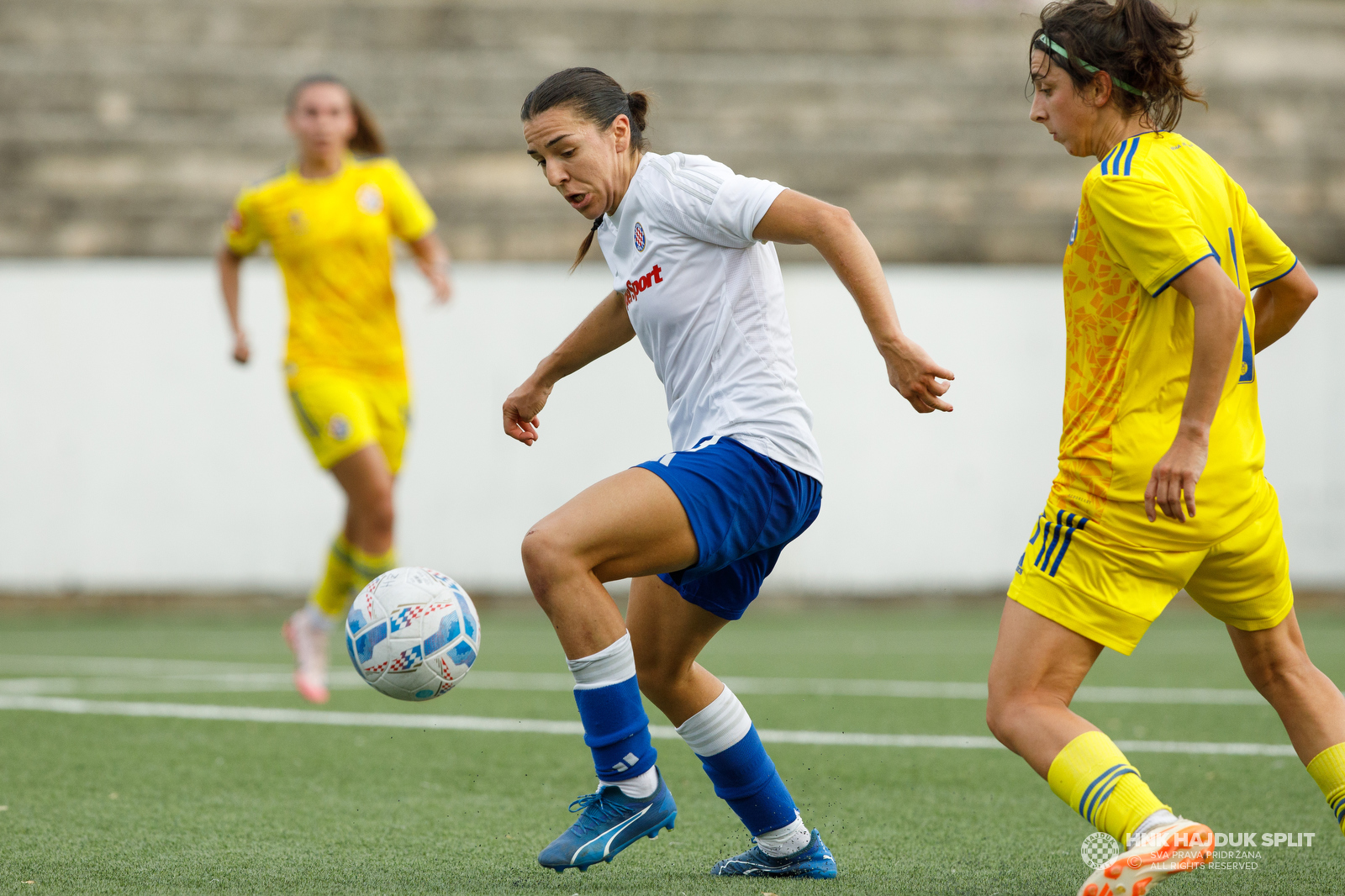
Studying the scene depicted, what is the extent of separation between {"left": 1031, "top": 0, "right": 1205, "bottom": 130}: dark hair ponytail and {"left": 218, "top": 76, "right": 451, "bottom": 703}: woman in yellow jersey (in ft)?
14.5

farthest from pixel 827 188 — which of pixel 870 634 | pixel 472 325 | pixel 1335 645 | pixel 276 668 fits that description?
pixel 276 668

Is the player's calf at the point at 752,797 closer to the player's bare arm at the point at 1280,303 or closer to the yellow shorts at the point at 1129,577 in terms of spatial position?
the yellow shorts at the point at 1129,577

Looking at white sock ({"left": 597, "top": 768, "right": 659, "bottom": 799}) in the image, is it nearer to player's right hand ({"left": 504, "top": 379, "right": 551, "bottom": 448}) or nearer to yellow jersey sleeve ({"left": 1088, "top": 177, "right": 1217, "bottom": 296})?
player's right hand ({"left": 504, "top": 379, "right": 551, "bottom": 448})

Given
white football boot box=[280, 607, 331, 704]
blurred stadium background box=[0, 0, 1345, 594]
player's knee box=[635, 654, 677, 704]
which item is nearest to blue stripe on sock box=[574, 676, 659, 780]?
player's knee box=[635, 654, 677, 704]

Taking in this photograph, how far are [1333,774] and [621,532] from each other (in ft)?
5.26

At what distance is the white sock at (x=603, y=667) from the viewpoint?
332 centimetres

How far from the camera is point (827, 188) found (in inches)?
529

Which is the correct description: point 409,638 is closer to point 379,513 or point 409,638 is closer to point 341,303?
point 379,513

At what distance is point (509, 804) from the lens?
448 cm

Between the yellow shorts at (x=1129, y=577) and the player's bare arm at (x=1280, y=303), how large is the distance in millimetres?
467

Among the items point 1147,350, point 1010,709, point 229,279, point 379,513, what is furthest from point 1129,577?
point 229,279

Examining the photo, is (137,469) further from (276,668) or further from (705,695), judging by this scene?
(705,695)

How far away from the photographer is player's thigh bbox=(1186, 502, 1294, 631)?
10.1 ft

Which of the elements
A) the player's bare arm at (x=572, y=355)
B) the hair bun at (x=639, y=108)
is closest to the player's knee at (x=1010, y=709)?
the player's bare arm at (x=572, y=355)
